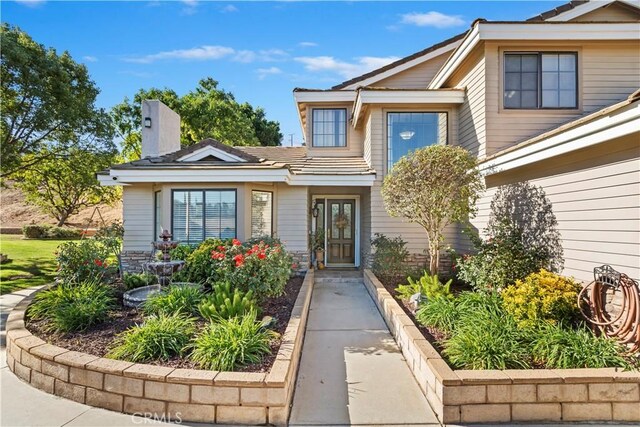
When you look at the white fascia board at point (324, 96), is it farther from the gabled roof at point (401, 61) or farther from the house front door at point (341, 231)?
the house front door at point (341, 231)

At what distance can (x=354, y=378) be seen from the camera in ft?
14.7

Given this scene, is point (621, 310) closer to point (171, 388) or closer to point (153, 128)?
point (171, 388)

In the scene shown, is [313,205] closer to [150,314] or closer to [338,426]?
[150,314]

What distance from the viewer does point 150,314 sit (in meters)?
5.61

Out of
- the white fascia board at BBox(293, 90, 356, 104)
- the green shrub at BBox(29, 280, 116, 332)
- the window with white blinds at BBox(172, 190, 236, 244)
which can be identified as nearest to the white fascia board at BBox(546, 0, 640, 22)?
the white fascia board at BBox(293, 90, 356, 104)

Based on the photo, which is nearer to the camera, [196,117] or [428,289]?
[428,289]

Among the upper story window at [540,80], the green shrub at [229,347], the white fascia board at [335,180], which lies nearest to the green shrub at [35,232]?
the white fascia board at [335,180]

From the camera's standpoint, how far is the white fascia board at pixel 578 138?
4465 millimetres

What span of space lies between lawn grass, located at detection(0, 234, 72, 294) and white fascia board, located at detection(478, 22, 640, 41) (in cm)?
1394

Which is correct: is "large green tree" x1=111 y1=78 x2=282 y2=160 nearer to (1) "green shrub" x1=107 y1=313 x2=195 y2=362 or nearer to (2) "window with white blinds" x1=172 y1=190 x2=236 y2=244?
(2) "window with white blinds" x1=172 y1=190 x2=236 y2=244

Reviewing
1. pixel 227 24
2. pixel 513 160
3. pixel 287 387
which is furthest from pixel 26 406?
pixel 227 24

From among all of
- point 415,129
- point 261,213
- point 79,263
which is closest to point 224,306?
point 79,263

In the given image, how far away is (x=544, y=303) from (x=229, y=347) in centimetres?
408

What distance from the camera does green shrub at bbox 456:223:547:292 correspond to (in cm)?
643
